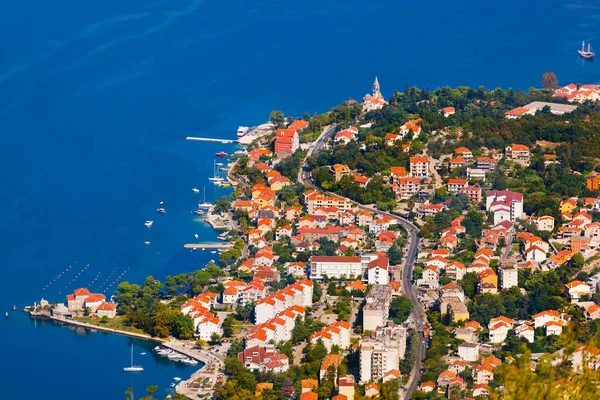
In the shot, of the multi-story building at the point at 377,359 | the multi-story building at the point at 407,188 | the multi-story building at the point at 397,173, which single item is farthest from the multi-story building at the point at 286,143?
the multi-story building at the point at 377,359

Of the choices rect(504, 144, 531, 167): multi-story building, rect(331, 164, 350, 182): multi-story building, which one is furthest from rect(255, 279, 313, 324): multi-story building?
rect(504, 144, 531, 167): multi-story building

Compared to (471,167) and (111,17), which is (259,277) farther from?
(111,17)

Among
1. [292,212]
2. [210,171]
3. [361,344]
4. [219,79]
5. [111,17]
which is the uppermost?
[111,17]

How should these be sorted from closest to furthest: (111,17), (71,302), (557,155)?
(71,302), (557,155), (111,17)

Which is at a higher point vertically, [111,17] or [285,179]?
[111,17]

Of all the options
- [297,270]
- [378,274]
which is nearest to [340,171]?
[297,270]

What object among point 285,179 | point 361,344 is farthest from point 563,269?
point 285,179

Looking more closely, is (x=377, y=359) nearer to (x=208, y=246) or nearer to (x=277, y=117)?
(x=208, y=246)
